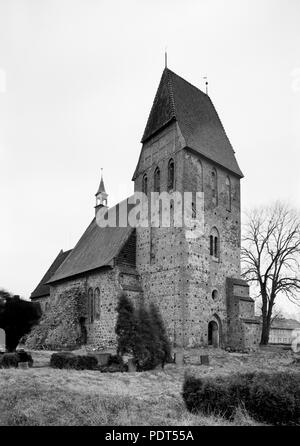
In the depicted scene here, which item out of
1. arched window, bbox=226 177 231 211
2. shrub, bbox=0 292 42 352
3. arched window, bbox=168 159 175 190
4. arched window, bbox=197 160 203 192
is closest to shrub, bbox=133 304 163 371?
shrub, bbox=0 292 42 352

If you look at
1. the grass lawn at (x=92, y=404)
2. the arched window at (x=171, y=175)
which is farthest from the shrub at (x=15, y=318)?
the arched window at (x=171, y=175)

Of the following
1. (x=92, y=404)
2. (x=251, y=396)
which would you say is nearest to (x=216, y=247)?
(x=92, y=404)

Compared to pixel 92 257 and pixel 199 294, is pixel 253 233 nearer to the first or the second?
pixel 199 294

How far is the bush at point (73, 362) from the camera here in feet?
58.5

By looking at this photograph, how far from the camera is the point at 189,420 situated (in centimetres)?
752

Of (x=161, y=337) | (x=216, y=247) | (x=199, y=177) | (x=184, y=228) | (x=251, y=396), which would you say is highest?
(x=199, y=177)

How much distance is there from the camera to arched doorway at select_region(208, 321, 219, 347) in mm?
27308

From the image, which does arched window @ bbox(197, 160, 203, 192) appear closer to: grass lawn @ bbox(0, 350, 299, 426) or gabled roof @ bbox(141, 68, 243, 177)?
gabled roof @ bbox(141, 68, 243, 177)

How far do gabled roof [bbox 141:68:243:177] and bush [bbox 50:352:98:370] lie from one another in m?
15.0

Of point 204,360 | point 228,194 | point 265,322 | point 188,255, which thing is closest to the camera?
point 204,360

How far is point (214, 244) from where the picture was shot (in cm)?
2875

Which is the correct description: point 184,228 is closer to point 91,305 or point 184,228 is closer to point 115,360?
point 91,305

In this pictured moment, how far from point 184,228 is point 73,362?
11415 millimetres

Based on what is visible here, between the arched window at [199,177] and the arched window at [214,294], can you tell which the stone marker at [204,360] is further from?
the arched window at [199,177]
